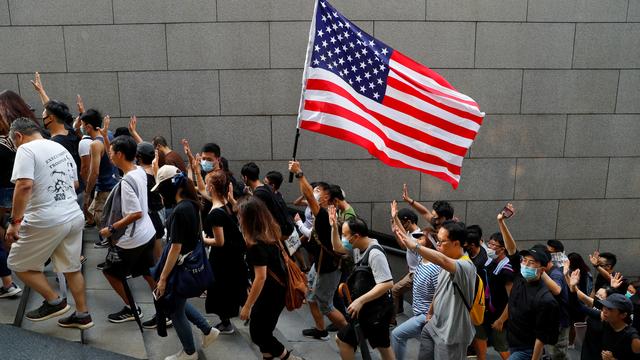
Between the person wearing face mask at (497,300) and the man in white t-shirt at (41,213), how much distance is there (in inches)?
160

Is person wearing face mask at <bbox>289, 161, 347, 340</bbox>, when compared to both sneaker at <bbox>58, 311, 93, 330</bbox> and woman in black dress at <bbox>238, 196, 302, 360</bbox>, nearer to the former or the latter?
woman in black dress at <bbox>238, 196, 302, 360</bbox>

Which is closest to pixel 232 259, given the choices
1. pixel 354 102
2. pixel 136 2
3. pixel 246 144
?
pixel 354 102

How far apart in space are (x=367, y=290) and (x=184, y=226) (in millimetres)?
1673

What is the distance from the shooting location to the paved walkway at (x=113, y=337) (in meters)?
4.28

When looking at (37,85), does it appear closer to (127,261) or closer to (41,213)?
(41,213)

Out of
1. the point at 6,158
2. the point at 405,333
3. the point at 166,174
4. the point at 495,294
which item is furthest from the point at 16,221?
the point at 495,294

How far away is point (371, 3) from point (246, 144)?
9.66ft

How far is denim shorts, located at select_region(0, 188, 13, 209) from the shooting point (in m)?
4.72

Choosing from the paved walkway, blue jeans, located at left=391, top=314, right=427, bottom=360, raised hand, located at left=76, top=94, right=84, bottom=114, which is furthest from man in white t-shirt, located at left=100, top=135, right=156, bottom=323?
raised hand, located at left=76, top=94, right=84, bottom=114

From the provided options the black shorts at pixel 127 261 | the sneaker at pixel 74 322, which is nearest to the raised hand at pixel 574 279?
the black shorts at pixel 127 261

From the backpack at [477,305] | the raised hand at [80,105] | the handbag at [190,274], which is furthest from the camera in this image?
the raised hand at [80,105]

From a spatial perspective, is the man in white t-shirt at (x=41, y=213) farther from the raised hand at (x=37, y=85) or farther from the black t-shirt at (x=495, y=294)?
the black t-shirt at (x=495, y=294)

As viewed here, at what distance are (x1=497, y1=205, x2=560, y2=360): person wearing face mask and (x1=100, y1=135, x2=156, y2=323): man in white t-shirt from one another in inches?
135

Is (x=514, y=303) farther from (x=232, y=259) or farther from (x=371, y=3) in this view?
(x=371, y=3)
